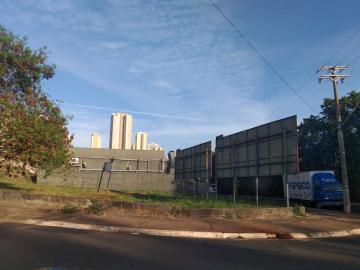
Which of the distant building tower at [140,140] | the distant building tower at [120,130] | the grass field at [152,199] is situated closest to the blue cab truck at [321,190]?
the grass field at [152,199]

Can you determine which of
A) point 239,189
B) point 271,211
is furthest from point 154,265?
point 239,189

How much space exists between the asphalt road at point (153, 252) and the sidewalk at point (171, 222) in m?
2.18

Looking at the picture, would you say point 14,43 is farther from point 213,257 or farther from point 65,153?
point 213,257

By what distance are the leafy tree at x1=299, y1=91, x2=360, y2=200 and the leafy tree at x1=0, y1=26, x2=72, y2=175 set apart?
33.6 m

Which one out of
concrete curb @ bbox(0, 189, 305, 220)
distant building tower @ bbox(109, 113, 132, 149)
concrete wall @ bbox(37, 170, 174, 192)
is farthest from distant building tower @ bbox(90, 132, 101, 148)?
concrete curb @ bbox(0, 189, 305, 220)

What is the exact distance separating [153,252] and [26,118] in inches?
531

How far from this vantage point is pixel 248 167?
1009 inches

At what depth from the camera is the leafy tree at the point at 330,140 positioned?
159ft

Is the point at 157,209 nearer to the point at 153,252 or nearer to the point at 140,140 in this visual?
the point at 153,252

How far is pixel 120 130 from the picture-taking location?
93000 mm

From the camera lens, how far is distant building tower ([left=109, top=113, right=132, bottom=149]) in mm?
91688

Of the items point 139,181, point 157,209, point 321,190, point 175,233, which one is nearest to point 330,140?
point 321,190

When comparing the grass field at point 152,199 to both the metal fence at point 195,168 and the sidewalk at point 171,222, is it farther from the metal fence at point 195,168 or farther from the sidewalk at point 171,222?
the metal fence at point 195,168

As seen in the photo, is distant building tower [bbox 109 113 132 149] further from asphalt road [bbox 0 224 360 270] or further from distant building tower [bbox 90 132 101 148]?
asphalt road [bbox 0 224 360 270]
